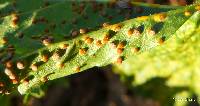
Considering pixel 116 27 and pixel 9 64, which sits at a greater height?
pixel 116 27

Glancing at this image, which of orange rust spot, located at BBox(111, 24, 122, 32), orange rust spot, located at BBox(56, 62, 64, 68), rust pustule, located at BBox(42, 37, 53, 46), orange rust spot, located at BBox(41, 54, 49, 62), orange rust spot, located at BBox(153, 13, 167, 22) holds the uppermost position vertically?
orange rust spot, located at BBox(153, 13, 167, 22)

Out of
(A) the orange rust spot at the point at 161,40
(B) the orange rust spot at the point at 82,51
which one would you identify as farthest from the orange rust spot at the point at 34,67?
(A) the orange rust spot at the point at 161,40

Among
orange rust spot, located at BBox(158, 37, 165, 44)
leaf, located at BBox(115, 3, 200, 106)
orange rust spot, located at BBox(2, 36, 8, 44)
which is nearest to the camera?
orange rust spot, located at BBox(158, 37, 165, 44)

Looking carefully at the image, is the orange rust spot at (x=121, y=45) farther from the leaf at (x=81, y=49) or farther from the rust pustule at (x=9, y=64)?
the rust pustule at (x=9, y=64)

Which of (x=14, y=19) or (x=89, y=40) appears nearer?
(x=89, y=40)

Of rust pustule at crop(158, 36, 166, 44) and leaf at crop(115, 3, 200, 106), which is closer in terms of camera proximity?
rust pustule at crop(158, 36, 166, 44)

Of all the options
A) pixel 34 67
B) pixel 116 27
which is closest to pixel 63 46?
pixel 34 67

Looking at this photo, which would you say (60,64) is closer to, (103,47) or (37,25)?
(103,47)

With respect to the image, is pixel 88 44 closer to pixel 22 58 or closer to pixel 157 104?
pixel 22 58

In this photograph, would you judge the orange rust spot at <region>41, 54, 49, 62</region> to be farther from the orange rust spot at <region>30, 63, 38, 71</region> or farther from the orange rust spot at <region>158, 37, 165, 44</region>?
the orange rust spot at <region>158, 37, 165, 44</region>

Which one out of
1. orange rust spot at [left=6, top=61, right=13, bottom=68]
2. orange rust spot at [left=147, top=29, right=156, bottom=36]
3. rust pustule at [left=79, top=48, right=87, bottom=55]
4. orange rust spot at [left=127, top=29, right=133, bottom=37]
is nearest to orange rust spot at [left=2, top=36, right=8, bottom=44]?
orange rust spot at [left=6, top=61, right=13, bottom=68]

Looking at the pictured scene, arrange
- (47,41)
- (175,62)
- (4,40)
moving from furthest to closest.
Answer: (175,62) < (4,40) < (47,41)

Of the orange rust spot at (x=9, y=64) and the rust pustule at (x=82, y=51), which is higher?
the rust pustule at (x=82, y=51)
